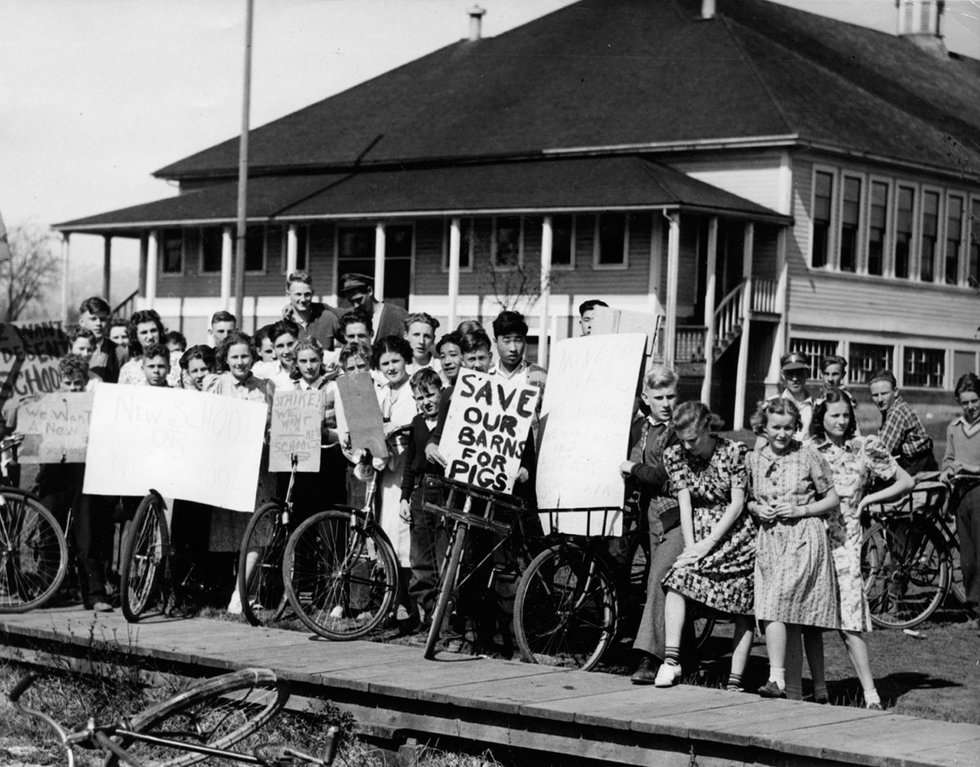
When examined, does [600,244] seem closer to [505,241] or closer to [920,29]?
[505,241]

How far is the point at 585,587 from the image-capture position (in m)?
8.88

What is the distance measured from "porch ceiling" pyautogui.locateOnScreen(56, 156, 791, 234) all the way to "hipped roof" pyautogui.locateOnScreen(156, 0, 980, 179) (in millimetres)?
649

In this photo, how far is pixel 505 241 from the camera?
3684 centimetres

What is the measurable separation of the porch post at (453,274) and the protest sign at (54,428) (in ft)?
80.6

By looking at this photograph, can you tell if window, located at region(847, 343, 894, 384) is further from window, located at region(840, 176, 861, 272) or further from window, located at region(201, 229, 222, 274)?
window, located at region(201, 229, 222, 274)

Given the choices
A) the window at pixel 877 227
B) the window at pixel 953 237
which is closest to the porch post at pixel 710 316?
the window at pixel 877 227

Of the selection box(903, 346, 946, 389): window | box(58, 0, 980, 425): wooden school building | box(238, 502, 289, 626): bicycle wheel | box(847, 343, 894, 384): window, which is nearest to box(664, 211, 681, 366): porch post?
box(58, 0, 980, 425): wooden school building

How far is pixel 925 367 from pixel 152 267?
1943 cm

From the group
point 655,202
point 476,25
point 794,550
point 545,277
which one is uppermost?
point 476,25

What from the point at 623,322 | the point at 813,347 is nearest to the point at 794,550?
the point at 623,322

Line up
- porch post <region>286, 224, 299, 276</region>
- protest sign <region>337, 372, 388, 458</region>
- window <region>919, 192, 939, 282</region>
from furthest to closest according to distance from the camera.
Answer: porch post <region>286, 224, 299, 276</region>
window <region>919, 192, 939, 282</region>
protest sign <region>337, 372, 388, 458</region>

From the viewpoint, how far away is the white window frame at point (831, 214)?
35.5 metres

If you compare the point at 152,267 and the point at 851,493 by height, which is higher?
the point at 152,267

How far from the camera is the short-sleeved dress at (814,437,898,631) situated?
859cm
